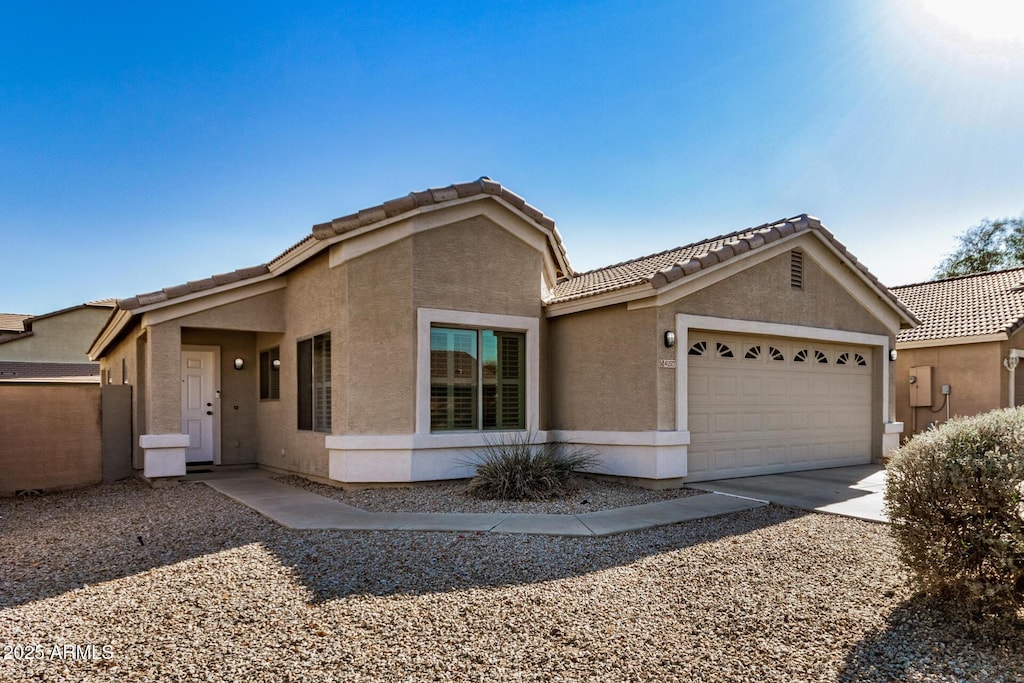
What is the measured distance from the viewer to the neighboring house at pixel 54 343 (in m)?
26.3

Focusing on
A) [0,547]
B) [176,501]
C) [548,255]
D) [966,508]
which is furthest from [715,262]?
[0,547]

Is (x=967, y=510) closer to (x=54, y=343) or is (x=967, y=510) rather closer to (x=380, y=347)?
(x=380, y=347)

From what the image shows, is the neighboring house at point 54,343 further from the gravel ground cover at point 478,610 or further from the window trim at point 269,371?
the gravel ground cover at point 478,610

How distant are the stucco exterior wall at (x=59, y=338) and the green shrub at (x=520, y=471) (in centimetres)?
2512

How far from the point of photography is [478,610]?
180 inches

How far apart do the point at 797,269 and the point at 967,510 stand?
25.6 ft

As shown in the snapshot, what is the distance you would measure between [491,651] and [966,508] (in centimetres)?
347

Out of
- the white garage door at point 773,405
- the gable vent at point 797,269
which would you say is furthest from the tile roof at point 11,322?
the gable vent at point 797,269

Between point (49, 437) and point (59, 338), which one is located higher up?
point (59, 338)

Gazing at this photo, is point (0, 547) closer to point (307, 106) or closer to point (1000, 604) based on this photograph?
point (307, 106)

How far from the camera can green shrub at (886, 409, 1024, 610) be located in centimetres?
415

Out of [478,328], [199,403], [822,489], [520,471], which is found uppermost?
[478,328]

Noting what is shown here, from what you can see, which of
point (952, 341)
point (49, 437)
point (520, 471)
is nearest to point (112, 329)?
point (49, 437)

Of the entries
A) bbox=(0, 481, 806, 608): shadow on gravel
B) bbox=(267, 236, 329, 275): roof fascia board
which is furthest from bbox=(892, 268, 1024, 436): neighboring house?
bbox=(267, 236, 329, 275): roof fascia board
